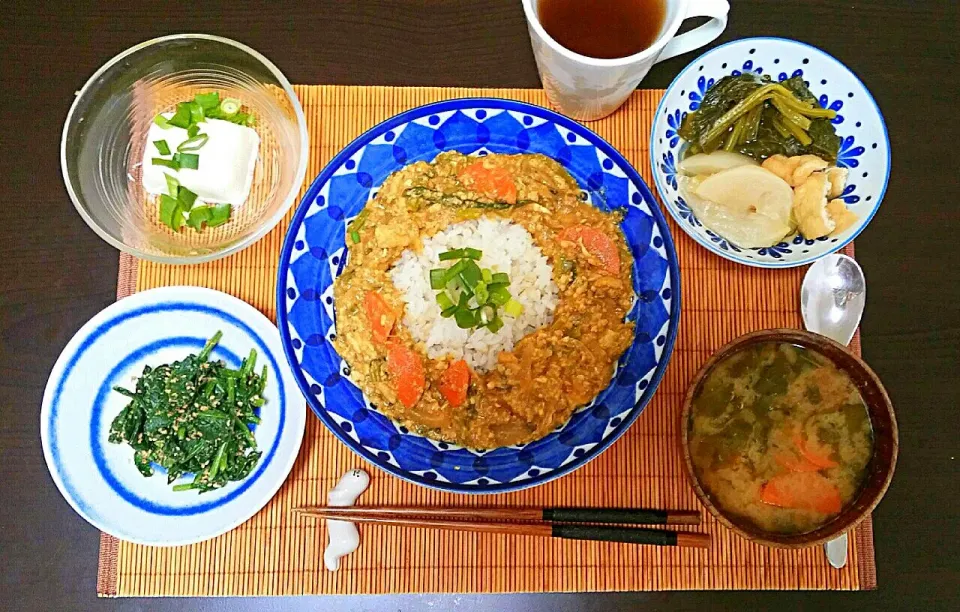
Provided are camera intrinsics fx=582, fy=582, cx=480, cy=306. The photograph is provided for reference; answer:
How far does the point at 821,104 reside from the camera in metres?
2.17

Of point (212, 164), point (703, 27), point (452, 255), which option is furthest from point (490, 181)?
point (212, 164)

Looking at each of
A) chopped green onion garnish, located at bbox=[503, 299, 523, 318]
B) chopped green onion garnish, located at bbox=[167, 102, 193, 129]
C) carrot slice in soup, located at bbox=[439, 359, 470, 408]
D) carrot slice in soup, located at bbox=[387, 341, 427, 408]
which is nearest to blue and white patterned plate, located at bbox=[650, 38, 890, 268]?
chopped green onion garnish, located at bbox=[503, 299, 523, 318]

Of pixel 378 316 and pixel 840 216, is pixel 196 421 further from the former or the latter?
pixel 840 216

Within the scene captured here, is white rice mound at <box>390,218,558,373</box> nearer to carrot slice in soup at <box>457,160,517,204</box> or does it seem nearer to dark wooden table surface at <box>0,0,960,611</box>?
carrot slice in soup at <box>457,160,517,204</box>

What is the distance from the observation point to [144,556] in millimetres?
2109

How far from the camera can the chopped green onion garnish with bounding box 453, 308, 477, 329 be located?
1.98m

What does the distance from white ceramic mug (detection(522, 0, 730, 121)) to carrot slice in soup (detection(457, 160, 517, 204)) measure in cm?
38

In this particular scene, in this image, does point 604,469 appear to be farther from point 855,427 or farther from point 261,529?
point 261,529

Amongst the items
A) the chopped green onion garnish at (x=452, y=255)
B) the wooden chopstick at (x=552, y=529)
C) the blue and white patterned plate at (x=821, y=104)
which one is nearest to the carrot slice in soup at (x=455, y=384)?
the chopped green onion garnish at (x=452, y=255)

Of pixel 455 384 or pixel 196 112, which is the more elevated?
pixel 196 112

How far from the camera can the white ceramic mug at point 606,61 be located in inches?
69.0

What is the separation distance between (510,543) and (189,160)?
1.82 meters

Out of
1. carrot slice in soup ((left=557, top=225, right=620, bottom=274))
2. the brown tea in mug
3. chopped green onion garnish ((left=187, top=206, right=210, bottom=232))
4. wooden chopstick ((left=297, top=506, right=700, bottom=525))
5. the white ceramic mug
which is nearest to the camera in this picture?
the white ceramic mug

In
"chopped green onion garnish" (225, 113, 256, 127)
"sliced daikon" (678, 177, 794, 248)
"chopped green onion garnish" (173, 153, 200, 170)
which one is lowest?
"sliced daikon" (678, 177, 794, 248)
